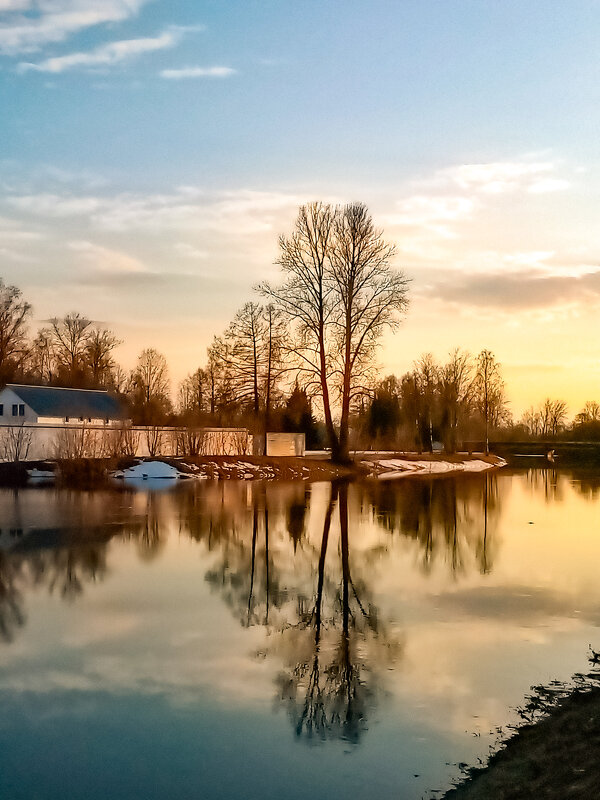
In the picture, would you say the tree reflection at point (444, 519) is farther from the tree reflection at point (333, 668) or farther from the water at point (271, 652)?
the tree reflection at point (333, 668)

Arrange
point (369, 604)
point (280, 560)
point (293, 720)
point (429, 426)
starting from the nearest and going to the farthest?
point (293, 720), point (369, 604), point (280, 560), point (429, 426)

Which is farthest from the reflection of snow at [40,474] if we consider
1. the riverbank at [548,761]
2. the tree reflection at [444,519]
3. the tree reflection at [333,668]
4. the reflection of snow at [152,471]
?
the riverbank at [548,761]

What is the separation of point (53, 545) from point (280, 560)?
16.2ft

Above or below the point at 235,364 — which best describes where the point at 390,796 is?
below

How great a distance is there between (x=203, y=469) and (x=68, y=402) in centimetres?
1605

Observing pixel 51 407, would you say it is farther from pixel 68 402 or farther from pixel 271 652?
pixel 271 652

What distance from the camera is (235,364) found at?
56.5 meters

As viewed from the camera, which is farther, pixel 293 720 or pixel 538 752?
pixel 293 720

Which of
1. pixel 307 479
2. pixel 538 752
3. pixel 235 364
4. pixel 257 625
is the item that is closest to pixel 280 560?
pixel 257 625

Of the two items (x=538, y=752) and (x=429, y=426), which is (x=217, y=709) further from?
(x=429, y=426)

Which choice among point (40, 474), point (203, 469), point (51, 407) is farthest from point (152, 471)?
point (51, 407)

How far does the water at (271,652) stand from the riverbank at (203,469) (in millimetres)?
21007

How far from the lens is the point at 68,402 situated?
5909cm

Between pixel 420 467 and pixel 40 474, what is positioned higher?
pixel 40 474
